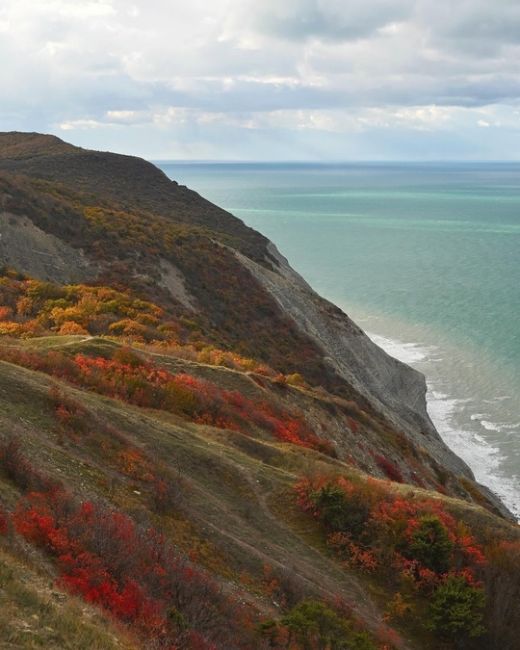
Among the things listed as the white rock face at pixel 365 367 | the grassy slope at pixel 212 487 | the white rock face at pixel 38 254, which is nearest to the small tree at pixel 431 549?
the grassy slope at pixel 212 487

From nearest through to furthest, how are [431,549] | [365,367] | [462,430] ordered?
[431,549], [365,367], [462,430]

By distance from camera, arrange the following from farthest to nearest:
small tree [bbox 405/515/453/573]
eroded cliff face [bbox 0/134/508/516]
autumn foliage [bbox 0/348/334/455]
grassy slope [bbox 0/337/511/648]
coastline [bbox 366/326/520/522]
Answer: coastline [bbox 366/326/520/522] < eroded cliff face [bbox 0/134/508/516] < autumn foliage [bbox 0/348/334/455] < small tree [bbox 405/515/453/573] < grassy slope [bbox 0/337/511/648]

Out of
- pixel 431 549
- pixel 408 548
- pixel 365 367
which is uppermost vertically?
pixel 431 549

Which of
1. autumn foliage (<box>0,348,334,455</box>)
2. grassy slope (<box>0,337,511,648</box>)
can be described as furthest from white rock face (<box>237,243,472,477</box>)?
grassy slope (<box>0,337,511,648</box>)

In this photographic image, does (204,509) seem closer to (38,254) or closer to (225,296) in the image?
(38,254)

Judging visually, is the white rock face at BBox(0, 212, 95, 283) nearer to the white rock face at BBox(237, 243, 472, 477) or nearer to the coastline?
the white rock face at BBox(237, 243, 472, 477)

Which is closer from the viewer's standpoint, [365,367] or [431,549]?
[431,549]

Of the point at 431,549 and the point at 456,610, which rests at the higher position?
the point at 431,549

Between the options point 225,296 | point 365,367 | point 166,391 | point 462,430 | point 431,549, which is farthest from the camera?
point 462,430

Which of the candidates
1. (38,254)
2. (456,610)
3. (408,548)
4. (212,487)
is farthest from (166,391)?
(38,254)

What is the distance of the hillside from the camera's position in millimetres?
11023

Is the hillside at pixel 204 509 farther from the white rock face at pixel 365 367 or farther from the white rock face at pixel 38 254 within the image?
the white rock face at pixel 365 367

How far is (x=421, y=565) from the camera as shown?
17047 millimetres

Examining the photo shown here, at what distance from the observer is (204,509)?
1614 centimetres
